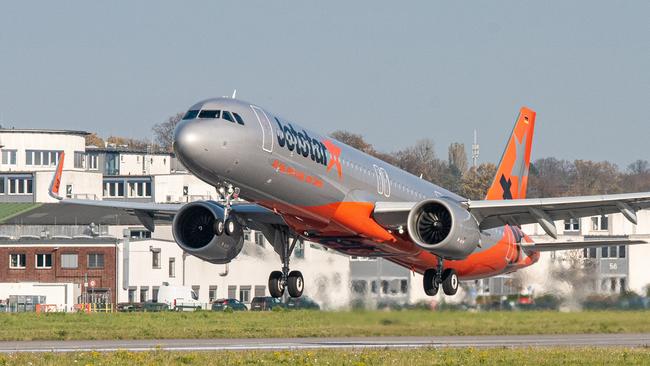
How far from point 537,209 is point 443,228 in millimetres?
4541

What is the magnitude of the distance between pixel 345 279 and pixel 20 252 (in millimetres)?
46445

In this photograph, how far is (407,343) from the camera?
55.7 meters

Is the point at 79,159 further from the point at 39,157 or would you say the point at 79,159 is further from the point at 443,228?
the point at 443,228

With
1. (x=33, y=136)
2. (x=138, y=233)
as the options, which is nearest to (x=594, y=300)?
(x=138, y=233)

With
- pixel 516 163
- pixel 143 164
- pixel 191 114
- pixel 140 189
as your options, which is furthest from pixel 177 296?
pixel 143 164

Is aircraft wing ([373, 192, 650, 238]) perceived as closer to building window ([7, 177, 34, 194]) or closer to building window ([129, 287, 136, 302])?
building window ([129, 287, 136, 302])

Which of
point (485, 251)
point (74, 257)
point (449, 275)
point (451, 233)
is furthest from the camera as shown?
point (74, 257)

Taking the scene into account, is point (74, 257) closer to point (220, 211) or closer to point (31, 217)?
point (31, 217)

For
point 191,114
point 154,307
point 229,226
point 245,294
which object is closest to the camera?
point 191,114

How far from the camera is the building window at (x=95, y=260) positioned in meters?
102

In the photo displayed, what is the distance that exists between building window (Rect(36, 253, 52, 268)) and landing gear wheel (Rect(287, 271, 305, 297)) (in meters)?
52.2

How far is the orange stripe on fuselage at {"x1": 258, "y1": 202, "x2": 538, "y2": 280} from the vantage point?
48.4 m

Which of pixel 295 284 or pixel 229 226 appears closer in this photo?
pixel 229 226

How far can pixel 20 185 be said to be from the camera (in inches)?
5906
